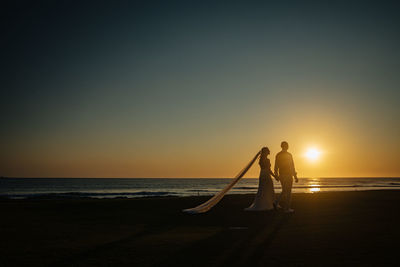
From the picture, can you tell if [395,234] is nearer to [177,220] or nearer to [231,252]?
[231,252]

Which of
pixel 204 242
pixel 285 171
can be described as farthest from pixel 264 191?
pixel 204 242

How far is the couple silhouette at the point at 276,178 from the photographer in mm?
15016

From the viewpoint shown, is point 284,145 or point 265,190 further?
point 265,190

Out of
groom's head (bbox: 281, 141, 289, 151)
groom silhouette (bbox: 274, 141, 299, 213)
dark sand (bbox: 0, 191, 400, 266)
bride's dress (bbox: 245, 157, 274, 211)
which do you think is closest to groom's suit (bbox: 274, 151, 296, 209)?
groom silhouette (bbox: 274, 141, 299, 213)

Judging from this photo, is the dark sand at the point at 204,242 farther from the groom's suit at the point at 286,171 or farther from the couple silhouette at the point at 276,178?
the couple silhouette at the point at 276,178

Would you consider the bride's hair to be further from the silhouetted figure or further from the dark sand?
the dark sand

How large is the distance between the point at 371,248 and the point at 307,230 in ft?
9.43

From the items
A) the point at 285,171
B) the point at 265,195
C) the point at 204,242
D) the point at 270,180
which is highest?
the point at 285,171

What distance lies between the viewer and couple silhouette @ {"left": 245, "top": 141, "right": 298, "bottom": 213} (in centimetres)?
1502

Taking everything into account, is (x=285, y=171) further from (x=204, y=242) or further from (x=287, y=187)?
(x=204, y=242)

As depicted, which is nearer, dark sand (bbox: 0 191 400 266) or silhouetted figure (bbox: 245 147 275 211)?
dark sand (bbox: 0 191 400 266)

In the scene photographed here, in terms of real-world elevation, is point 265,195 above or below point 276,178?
below

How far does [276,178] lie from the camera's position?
15.5m

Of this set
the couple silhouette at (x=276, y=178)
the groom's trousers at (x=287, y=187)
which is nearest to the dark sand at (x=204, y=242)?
the groom's trousers at (x=287, y=187)
